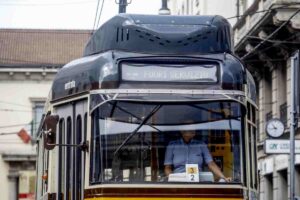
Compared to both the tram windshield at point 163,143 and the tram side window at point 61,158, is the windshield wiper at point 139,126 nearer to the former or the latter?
the tram windshield at point 163,143

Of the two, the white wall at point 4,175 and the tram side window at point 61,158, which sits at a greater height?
the white wall at point 4,175

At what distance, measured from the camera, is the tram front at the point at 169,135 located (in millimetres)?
11016

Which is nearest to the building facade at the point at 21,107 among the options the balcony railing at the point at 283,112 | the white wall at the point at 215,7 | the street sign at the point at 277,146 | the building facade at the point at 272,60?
the white wall at the point at 215,7

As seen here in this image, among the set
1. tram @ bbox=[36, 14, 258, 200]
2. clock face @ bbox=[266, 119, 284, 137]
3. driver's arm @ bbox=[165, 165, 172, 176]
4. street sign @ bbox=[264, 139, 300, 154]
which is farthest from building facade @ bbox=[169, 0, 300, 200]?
driver's arm @ bbox=[165, 165, 172, 176]

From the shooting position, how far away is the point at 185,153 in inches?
436

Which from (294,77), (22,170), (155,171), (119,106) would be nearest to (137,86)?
(119,106)

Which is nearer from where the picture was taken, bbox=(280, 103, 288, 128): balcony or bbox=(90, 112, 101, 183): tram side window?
bbox=(90, 112, 101, 183): tram side window

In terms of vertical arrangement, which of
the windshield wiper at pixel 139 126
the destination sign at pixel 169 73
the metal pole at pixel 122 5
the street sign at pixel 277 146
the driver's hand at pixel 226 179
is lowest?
the driver's hand at pixel 226 179

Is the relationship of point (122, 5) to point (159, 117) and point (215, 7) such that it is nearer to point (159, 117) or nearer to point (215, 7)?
point (159, 117)

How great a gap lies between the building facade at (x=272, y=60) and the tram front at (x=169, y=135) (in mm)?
14641

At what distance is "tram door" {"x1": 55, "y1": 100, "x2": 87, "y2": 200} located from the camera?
11742 mm

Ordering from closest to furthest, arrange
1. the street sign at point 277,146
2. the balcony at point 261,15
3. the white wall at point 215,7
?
the street sign at point 277,146
the balcony at point 261,15
the white wall at point 215,7

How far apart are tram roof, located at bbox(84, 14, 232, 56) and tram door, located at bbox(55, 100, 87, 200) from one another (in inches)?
31.9

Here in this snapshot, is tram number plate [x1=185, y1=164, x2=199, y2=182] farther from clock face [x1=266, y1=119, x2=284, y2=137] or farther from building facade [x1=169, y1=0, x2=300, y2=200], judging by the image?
building facade [x1=169, y1=0, x2=300, y2=200]
